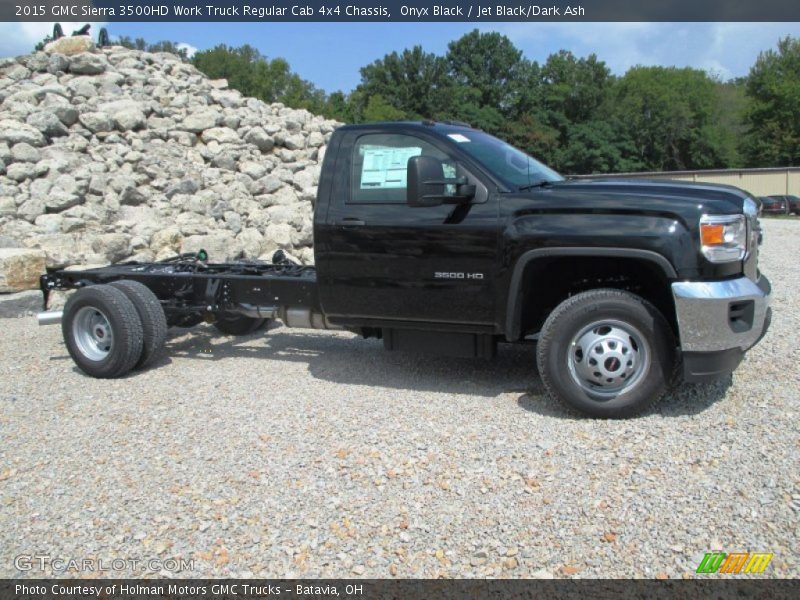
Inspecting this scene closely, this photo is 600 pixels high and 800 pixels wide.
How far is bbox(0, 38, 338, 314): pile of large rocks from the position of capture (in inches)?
477

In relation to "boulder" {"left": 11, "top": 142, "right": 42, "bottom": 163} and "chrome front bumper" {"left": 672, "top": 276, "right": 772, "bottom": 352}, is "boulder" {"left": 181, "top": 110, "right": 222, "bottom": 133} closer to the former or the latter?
"boulder" {"left": 11, "top": 142, "right": 42, "bottom": 163}

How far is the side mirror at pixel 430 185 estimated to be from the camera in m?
5.04

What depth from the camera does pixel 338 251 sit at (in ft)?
18.9

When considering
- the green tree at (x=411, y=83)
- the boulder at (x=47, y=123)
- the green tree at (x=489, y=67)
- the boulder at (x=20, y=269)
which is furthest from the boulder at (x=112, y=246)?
the green tree at (x=489, y=67)

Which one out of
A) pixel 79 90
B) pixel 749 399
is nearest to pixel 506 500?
pixel 749 399

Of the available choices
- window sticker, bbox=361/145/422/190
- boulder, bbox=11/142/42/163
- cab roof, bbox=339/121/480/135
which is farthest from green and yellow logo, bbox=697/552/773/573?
boulder, bbox=11/142/42/163

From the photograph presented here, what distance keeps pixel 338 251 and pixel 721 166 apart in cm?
7236

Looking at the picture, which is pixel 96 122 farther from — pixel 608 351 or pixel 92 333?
pixel 608 351

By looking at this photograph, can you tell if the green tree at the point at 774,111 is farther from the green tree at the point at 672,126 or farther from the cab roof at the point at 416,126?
the cab roof at the point at 416,126

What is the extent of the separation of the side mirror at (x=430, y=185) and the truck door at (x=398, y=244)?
0.14m

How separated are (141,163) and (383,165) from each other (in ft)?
38.0

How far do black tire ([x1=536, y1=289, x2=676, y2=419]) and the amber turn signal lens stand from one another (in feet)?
1.86

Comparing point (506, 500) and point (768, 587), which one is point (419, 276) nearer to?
point (506, 500)

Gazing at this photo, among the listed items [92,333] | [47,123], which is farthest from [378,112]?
[92,333]
